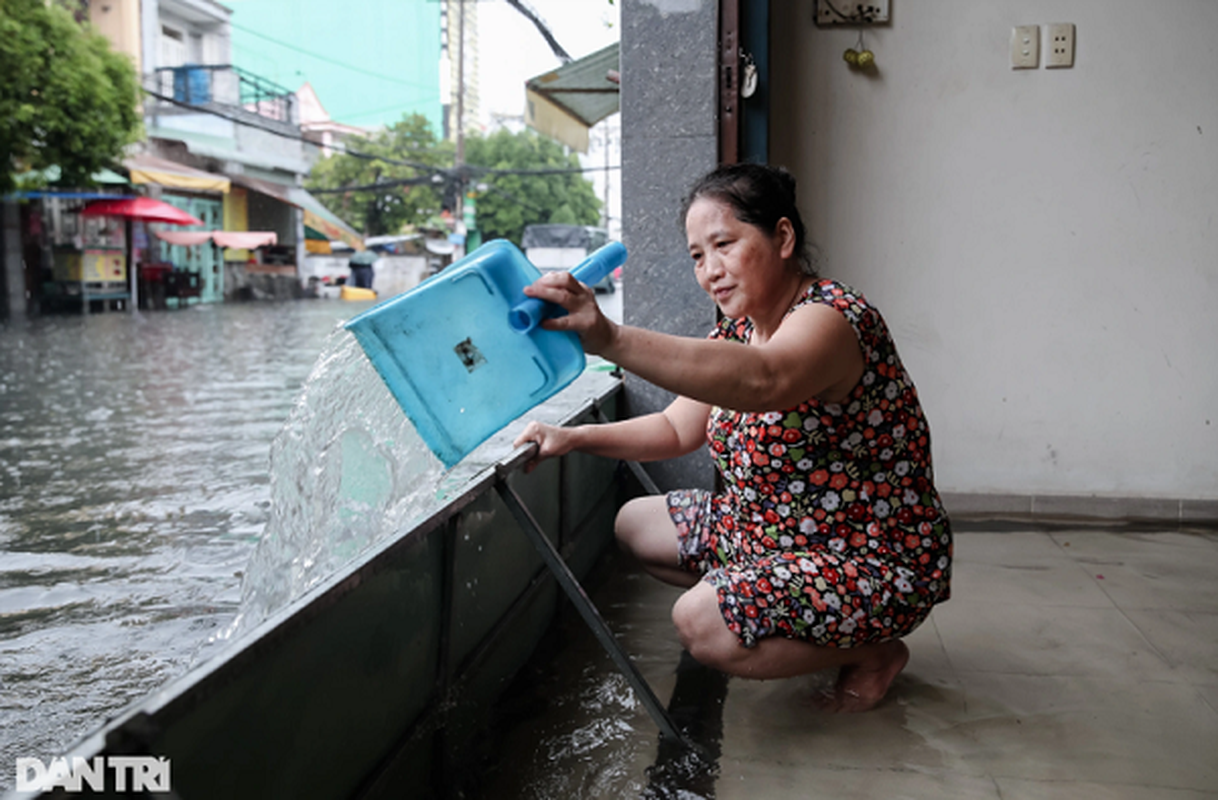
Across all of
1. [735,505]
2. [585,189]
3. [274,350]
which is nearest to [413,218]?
[585,189]

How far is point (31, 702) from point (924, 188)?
3.46 meters

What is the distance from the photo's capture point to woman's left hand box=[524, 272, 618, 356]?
1.41m

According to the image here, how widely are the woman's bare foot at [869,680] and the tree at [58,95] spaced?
636 inches

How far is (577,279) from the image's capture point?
4.96 feet

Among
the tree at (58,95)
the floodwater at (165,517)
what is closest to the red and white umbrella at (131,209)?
the tree at (58,95)

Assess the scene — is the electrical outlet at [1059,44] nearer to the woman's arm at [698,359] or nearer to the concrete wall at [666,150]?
the concrete wall at [666,150]

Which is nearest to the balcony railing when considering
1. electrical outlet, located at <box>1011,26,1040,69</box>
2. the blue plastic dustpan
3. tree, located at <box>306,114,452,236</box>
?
tree, located at <box>306,114,452,236</box>

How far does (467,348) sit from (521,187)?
42722mm

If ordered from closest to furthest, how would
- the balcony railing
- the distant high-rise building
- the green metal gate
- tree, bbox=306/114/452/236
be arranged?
the green metal gate → the balcony railing → tree, bbox=306/114/452/236 → the distant high-rise building

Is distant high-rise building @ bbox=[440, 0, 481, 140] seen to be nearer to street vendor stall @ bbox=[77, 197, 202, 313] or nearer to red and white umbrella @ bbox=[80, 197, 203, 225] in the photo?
street vendor stall @ bbox=[77, 197, 202, 313]

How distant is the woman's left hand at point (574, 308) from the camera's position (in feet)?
4.62

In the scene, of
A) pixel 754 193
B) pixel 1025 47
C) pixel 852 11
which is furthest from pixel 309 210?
pixel 754 193

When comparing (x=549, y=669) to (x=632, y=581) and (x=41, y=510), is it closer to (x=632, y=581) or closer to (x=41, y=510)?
(x=632, y=581)

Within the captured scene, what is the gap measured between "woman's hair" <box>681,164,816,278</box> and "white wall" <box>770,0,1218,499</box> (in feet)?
6.78
